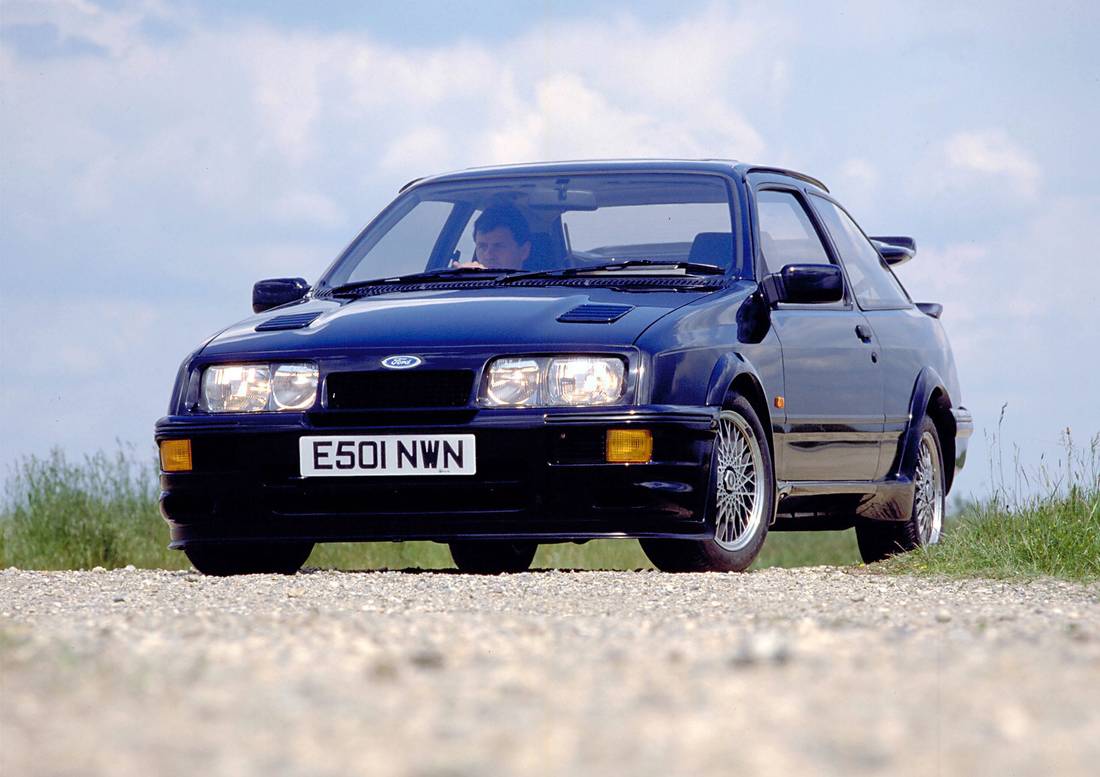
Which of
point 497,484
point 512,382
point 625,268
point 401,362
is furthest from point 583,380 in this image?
point 625,268

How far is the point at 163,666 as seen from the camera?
10.6 feet

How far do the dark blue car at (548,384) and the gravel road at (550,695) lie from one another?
1.74 metres

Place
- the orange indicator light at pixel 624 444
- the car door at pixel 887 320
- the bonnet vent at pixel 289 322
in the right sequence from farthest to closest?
the car door at pixel 887 320 < the bonnet vent at pixel 289 322 < the orange indicator light at pixel 624 444

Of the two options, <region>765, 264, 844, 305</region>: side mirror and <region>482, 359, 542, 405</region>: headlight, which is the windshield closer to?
<region>765, 264, 844, 305</region>: side mirror

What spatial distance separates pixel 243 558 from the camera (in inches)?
299

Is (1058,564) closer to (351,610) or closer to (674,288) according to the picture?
(674,288)

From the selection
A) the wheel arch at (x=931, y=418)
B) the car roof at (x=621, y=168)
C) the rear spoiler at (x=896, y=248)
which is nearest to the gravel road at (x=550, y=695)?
the car roof at (x=621, y=168)

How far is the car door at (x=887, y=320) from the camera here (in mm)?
8781

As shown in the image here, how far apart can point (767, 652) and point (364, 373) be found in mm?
3688

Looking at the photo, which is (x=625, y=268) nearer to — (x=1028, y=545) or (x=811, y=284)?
(x=811, y=284)

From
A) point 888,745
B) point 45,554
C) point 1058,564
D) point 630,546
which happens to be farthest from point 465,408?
point 630,546

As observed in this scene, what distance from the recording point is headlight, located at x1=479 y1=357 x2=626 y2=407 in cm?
657

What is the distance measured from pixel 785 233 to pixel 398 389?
2429 millimetres

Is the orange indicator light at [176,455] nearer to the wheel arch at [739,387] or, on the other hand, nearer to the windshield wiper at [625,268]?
the windshield wiper at [625,268]
